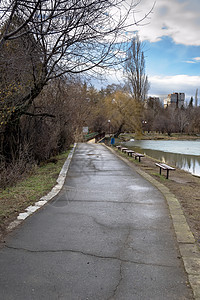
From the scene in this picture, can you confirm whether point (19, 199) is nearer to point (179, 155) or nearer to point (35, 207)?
point (35, 207)

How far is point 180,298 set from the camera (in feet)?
8.46

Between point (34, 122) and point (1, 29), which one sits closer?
point (1, 29)

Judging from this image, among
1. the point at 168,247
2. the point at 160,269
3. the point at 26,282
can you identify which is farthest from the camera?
the point at 168,247

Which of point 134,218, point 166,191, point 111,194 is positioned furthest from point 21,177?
point 134,218

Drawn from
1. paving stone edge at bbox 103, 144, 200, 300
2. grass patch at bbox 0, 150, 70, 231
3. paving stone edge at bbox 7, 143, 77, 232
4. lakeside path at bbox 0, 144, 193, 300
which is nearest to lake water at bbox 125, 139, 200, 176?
paving stone edge at bbox 7, 143, 77, 232

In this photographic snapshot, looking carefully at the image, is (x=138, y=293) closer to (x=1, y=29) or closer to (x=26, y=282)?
(x=26, y=282)

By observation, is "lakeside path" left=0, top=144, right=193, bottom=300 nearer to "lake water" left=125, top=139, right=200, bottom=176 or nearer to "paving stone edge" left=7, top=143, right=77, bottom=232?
"paving stone edge" left=7, top=143, right=77, bottom=232

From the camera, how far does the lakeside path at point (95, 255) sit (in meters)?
2.68

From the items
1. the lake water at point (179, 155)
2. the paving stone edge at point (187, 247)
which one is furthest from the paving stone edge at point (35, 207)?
the lake water at point (179, 155)

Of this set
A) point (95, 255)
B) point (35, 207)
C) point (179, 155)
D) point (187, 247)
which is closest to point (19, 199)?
point (35, 207)

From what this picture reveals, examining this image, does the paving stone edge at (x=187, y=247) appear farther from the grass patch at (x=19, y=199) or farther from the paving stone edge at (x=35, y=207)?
the grass patch at (x=19, y=199)

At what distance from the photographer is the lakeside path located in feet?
8.79

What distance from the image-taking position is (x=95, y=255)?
3.39 metres

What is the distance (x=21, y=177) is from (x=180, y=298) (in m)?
7.92
